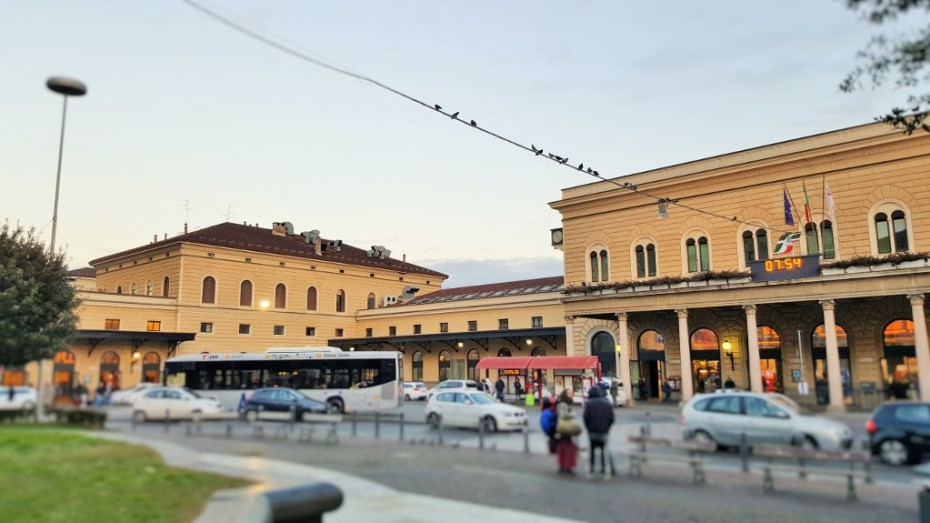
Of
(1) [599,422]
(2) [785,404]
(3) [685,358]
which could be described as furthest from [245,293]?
(3) [685,358]

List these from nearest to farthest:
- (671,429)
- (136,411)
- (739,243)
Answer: (136,411), (671,429), (739,243)

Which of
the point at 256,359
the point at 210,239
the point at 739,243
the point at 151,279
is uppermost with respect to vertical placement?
the point at 739,243

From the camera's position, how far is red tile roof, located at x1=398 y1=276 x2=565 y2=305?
53.6 metres

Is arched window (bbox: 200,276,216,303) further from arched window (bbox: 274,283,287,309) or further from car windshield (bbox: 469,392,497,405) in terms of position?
car windshield (bbox: 469,392,497,405)

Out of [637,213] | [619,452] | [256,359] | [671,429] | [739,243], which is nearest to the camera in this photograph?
[256,359]

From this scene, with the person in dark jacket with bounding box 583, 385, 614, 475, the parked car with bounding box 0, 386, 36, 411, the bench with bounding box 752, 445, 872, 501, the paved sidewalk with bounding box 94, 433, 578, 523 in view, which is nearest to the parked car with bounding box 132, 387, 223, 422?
the paved sidewalk with bounding box 94, 433, 578, 523

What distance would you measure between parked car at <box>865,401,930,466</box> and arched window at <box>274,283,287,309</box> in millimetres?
12956

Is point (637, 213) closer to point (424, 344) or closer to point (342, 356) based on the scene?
point (424, 344)

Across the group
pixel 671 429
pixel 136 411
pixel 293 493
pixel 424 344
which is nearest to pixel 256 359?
pixel 136 411

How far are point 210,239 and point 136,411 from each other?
6.20 meters

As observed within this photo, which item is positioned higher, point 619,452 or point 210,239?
point 210,239

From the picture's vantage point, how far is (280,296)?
16.3 m

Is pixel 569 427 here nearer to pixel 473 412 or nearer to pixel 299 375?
pixel 299 375

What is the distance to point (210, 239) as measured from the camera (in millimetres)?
14078
